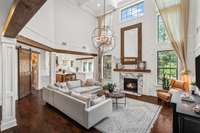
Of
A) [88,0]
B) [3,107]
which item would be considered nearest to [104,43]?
[3,107]

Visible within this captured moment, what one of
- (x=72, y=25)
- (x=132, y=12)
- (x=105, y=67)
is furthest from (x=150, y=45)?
(x=72, y=25)

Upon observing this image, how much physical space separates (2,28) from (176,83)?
19.9 ft

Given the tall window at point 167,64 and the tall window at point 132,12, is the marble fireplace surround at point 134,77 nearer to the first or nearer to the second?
the tall window at point 167,64

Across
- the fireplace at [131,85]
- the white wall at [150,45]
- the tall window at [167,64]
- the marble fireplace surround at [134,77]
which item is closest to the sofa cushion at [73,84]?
the marble fireplace surround at [134,77]

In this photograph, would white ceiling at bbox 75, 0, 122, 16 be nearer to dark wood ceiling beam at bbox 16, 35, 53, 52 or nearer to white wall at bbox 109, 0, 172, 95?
white wall at bbox 109, 0, 172, 95

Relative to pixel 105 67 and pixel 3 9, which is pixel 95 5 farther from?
pixel 3 9

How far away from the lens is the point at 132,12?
24.2 ft

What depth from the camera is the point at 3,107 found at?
111 inches

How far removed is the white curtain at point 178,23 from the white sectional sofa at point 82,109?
371 cm

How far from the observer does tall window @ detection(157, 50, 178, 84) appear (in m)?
5.77

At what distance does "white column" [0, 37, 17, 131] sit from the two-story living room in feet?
0.06

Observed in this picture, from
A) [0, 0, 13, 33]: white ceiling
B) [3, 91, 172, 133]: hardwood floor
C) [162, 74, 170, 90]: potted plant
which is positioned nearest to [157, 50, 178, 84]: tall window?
[162, 74, 170, 90]: potted plant

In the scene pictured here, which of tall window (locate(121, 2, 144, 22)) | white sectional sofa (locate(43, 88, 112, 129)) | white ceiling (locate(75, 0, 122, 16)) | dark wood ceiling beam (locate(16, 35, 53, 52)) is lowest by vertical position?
white sectional sofa (locate(43, 88, 112, 129))

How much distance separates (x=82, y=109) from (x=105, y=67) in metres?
6.19
